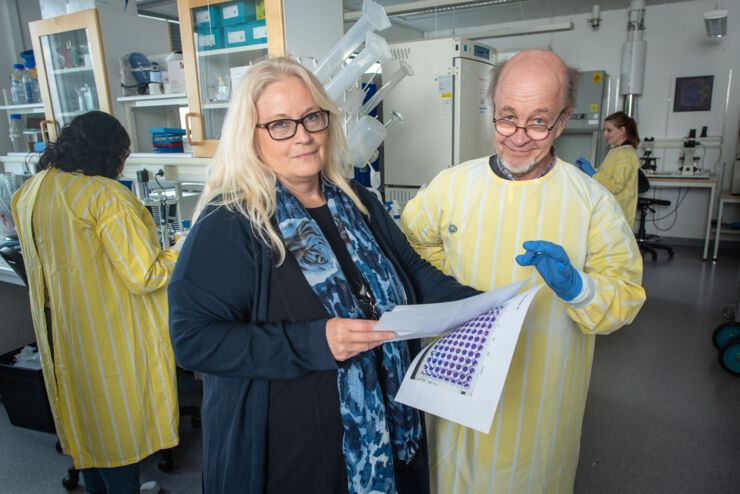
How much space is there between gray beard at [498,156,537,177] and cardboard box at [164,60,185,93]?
1990mm

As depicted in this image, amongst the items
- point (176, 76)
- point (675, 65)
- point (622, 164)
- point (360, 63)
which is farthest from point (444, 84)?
point (675, 65)

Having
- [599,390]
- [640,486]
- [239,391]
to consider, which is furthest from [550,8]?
[239,391]

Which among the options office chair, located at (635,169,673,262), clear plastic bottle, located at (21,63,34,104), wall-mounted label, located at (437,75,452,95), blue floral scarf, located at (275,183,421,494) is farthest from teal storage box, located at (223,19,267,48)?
office chair, located at (635,169,673,262)

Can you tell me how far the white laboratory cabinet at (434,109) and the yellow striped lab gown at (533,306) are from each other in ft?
5.36

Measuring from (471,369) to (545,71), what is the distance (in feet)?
2.16

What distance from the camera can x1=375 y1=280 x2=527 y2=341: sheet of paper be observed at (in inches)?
30.4

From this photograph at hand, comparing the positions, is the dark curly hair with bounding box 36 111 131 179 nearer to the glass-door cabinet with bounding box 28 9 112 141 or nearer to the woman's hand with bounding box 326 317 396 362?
the glass-door cabinet with bounding box 28 9 112 141

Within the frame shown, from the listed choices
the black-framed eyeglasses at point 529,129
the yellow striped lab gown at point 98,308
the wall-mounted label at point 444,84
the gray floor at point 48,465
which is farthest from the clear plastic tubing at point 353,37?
the gray floor at point 48,465

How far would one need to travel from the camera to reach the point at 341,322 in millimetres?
842

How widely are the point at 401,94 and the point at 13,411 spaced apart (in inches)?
107

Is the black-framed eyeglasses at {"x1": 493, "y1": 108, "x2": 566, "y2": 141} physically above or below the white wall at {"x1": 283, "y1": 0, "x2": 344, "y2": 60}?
below

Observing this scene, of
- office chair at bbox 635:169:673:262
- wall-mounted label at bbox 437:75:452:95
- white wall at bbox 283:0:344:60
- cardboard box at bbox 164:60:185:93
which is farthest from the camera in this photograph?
office chair at bbox 635:169:673:262

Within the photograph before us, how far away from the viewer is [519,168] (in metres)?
1.06

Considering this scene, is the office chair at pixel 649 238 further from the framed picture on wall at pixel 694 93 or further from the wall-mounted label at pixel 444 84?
the wall-mounted label at pixel 444 84
